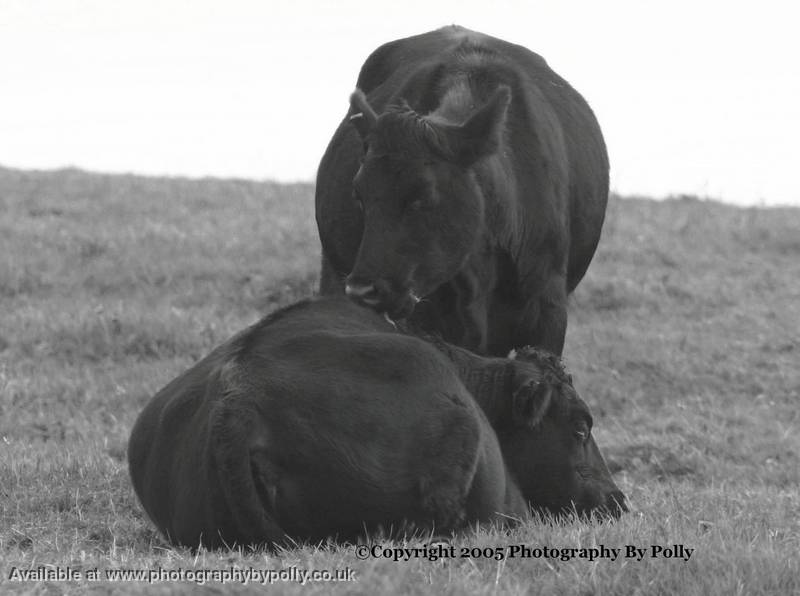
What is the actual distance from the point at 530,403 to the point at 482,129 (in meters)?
1.48

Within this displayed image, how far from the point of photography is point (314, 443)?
4645 mm

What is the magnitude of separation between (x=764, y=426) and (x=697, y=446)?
0.90m

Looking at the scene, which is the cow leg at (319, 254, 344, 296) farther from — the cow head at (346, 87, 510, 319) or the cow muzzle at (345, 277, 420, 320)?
the cow muzzle at (345, 277, 420, 320)

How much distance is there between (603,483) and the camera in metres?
5.91

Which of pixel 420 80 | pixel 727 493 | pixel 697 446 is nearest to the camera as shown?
pixel 727 493

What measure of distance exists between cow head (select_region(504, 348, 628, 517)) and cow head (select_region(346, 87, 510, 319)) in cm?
73

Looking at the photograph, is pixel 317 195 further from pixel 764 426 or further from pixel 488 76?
pixel 764 426

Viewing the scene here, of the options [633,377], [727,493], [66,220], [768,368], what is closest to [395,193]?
[727,493]

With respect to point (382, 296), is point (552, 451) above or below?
below

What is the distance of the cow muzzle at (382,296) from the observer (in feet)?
19.5

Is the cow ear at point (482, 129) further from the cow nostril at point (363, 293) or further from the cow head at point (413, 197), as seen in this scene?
the cow nostril at point (363, 293)

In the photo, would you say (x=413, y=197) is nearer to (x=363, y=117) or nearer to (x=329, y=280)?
(x=363, y=117)

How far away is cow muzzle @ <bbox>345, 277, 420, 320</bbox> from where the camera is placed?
19.5ft

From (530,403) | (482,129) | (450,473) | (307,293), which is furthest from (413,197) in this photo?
(307,293)
